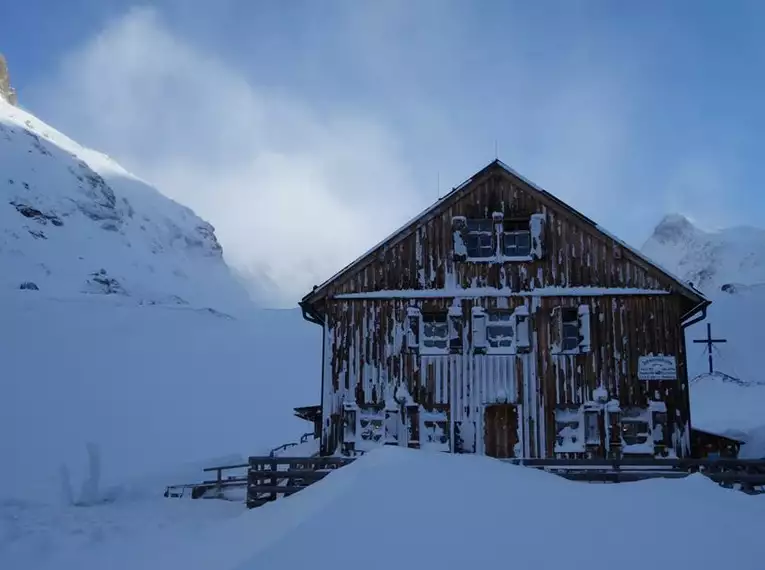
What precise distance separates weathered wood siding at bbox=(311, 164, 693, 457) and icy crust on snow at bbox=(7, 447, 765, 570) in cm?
713

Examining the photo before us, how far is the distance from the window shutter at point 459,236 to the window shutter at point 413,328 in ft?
6.52

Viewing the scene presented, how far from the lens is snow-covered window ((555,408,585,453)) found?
63.9ft

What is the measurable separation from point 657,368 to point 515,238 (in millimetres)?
5314

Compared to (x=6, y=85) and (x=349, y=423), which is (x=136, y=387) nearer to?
(x=349, y=423)

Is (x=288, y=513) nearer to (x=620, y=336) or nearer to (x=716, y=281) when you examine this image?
(x=620, y=336)

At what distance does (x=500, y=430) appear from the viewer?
19891mm

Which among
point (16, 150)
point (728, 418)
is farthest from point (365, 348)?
point (16, 150)

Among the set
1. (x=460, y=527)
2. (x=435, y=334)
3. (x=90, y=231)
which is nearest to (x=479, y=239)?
Result: (x=435, y=334)

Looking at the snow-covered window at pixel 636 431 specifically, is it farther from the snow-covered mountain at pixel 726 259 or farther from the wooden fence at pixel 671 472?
the snow-covered mountain at pixel 726 259

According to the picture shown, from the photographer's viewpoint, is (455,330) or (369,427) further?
(455,330)

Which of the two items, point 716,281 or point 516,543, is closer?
point 516,543

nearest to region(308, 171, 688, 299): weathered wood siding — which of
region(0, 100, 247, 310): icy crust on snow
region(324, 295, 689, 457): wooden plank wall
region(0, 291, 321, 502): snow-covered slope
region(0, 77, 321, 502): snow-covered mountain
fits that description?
region(324, 295, 689, 457): wooden plank wall

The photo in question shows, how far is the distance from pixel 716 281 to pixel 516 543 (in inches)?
6998

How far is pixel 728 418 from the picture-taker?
36.5 meters
